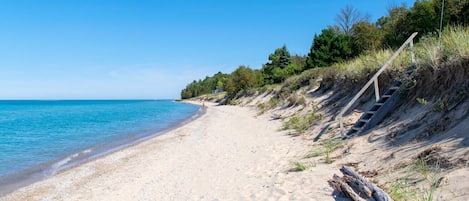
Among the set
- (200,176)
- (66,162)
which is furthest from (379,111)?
(66,162)

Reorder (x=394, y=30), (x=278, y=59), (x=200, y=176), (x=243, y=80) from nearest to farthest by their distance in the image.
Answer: (x=200, y=176) → (x=394, y=30) → (x=243, y=80) → (x=278, y=59)

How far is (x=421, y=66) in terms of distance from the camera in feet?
28.6

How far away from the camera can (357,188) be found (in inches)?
196

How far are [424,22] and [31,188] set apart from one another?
32420 mm

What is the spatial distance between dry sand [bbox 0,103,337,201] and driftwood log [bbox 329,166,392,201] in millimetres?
256

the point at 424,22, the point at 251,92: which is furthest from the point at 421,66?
the point at 251,92

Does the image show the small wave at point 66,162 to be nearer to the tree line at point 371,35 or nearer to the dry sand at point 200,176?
the dry sand at point 200,176

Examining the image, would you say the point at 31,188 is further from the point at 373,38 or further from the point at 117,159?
the point at 373,38

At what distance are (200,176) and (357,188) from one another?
4108mm

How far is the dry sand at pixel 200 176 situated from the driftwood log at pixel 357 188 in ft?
0.84

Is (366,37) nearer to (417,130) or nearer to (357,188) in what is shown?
(417,130)

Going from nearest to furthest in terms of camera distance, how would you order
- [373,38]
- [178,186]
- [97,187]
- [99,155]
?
[178,186]
[97,187]
[99,155]
[373,38]

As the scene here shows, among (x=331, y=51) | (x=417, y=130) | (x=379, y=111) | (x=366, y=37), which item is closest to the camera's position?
(x=417, y=130)

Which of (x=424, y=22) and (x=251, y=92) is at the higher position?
(x=424, y=22)
